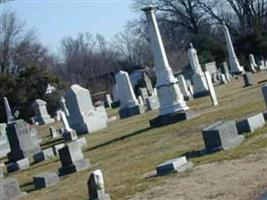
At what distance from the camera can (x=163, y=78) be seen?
1994cm

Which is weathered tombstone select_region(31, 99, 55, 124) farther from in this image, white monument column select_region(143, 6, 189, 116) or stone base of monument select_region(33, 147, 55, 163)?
stone base of monument select_region(33, 147, 55, 163)

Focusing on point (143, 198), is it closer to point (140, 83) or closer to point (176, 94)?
point (176, 94)

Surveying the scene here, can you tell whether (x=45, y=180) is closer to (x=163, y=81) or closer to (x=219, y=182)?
(x=219, y=182)

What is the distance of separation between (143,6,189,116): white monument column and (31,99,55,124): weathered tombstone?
78.1ft

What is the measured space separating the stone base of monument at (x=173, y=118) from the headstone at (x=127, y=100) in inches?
352

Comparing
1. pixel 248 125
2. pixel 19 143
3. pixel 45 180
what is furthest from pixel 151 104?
pixel 45 180

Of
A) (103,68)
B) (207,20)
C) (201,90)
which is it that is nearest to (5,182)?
(201,90)

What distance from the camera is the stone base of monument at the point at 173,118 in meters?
18.7

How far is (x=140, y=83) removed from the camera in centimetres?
4509

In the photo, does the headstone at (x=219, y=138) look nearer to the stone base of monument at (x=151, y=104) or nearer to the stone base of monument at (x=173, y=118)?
the stone base of monument at (x=173, y=118)

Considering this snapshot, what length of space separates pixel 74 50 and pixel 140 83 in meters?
63.7

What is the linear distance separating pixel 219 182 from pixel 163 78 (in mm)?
12099

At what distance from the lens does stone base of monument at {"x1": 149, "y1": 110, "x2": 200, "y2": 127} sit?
18656mm

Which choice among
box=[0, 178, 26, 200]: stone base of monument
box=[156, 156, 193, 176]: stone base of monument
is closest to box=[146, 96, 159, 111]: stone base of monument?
box=[0, 178, 26, 200]: stone base of monument
